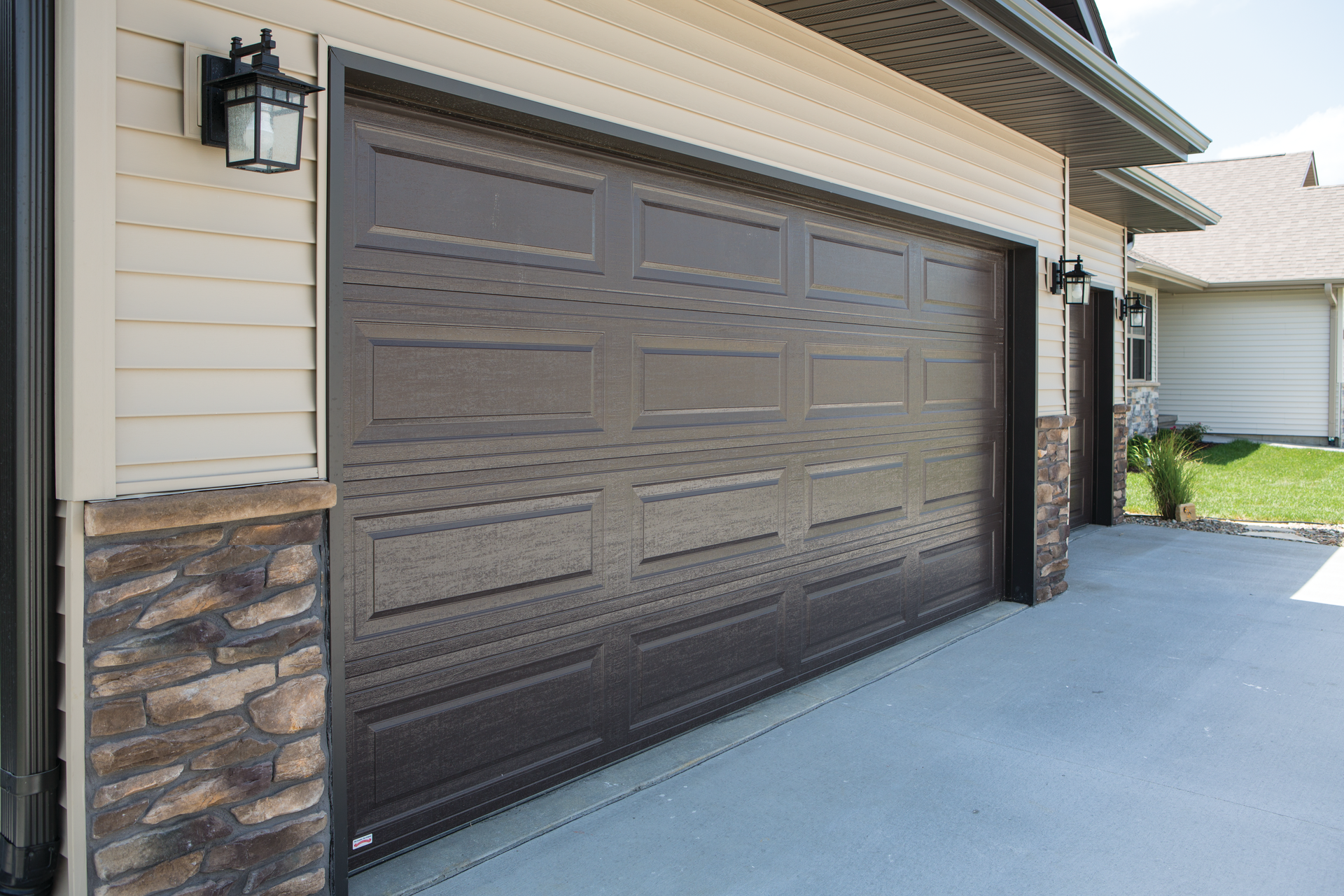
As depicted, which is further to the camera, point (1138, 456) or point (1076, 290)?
point (1138, 456)

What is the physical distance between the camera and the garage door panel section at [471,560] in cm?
303

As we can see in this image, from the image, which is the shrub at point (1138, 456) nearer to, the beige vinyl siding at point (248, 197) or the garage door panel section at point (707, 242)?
the garage door panel section at point (707, 242)

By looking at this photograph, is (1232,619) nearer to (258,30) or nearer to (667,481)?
(667,481)

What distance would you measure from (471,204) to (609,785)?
2308mm

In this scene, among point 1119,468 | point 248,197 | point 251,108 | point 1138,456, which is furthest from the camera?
point 1138,456

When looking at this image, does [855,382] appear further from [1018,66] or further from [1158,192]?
[1158,192]

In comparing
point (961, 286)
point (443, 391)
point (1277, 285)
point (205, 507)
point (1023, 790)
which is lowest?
point (1023, 790)

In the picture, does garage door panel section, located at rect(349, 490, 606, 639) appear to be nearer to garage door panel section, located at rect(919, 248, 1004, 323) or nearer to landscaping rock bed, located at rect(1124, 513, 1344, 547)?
garage door panel section, located at rect(919, 248, 1004, 323)

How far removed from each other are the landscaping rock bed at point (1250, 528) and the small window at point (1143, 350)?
230 inches

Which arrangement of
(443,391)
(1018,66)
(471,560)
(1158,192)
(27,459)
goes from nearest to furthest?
(27,459) → (443,391) → (471,560) → (1018,66) → (1158,192)

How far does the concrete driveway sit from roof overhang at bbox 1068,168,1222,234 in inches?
163

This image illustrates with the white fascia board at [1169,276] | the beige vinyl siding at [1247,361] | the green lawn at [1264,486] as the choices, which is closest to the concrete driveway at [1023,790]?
the green lawn at [1264,486]

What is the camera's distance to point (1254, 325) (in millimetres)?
18266

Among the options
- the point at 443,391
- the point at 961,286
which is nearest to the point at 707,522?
the point at 443,391
